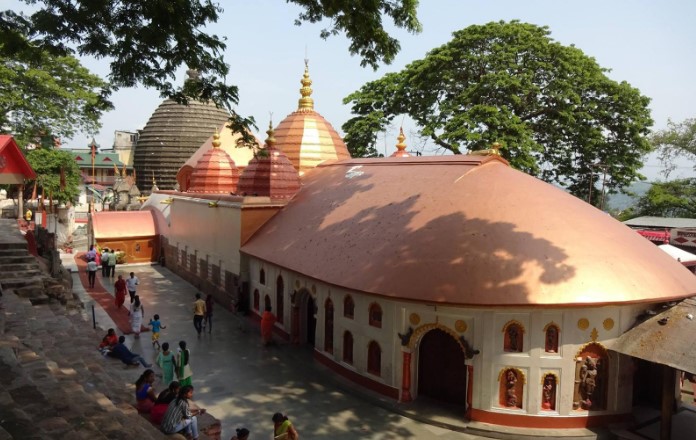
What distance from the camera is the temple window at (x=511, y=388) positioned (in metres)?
10.7

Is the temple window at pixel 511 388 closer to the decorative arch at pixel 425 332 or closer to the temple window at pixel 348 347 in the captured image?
the decorative arch at pixel 425 332

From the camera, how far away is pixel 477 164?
14.7 metres

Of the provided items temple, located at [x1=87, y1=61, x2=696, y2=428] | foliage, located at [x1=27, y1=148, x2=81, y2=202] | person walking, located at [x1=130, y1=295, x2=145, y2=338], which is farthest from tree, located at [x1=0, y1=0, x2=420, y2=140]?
foliage, located at [x1=27, y1=148, x2=81, y2=202]

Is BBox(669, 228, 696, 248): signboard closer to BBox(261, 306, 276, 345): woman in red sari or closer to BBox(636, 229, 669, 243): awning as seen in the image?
BBox(636, 229, 669, 243): awning

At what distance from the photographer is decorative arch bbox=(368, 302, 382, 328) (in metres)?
12.2

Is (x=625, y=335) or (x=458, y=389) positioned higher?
(x=625, y=335)

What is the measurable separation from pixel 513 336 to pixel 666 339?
9.60ft

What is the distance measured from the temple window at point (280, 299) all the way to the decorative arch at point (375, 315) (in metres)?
4.67

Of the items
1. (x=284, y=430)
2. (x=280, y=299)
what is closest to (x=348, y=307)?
(x=280, y=299)

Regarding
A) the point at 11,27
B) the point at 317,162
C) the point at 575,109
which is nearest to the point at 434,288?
the point at 11,27

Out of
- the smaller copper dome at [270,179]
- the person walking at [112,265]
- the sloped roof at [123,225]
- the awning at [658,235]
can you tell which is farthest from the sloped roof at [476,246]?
the sloped roof at [123,225]

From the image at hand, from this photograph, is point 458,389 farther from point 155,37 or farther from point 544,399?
point 155,37

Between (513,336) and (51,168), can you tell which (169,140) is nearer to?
(51,168)

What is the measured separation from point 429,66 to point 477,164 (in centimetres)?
1597
